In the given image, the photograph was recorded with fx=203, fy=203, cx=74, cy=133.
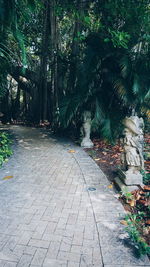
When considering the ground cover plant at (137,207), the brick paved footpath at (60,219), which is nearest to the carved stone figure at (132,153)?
the ground cover plant at (137,207)

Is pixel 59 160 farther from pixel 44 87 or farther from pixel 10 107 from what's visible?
pixel 10 107

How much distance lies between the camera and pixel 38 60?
976cm

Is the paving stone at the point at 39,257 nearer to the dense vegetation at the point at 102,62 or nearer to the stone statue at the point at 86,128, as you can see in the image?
the dense vegetation at the point at 102,62

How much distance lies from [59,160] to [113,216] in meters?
2.52

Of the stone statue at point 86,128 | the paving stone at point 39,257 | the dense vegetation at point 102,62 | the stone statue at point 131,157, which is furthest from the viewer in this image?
the stone statue at point 86,128

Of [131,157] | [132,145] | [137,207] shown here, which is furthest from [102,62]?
[137,207]

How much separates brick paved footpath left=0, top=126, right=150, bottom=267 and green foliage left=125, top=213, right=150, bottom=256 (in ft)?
0.26

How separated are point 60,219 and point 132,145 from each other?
1.68 m

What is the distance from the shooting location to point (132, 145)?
11.3ft

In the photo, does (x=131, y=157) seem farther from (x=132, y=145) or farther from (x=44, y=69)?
(x=44, y=69)

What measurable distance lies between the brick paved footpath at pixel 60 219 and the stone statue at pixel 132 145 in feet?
1.87

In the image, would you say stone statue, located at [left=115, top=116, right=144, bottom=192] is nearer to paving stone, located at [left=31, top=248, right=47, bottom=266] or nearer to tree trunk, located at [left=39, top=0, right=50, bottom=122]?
paving stone, located at [left=31, top=248, right=47, bottom=266]

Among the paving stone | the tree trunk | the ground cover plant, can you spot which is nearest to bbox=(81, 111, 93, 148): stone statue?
the ground cover plant

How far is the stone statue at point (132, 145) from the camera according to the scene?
134 inches
